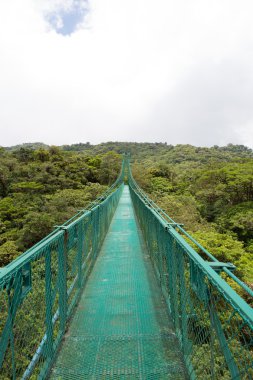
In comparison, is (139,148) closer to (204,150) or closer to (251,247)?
(204,150)

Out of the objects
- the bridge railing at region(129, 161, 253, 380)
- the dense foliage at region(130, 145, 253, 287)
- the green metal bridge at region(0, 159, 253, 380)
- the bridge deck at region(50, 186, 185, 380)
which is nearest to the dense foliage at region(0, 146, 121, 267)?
the bridge deck at region(50, 186, 185, 380)

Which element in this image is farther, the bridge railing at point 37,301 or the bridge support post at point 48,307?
the bridge support post at point 48,307

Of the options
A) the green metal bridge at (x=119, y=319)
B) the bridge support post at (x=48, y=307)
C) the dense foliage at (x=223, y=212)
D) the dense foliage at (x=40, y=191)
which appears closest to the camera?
the green metal bridge at (x=119, y=319)

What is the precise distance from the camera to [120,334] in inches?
71.7

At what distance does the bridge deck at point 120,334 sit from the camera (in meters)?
1.48

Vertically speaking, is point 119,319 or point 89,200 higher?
point 89,200

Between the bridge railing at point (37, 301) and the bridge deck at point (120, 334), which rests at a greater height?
the bridge railing at point (37, 301)

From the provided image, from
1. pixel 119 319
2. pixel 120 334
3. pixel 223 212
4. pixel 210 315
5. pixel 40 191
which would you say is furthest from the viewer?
pixel 40 191

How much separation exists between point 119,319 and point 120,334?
0.19m

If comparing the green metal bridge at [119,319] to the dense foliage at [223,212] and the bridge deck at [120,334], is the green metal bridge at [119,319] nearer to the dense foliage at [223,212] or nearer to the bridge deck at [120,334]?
the bridge deck at [120,334]

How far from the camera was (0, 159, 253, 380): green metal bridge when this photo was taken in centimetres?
106

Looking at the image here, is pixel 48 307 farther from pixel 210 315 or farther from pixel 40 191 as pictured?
pixel 40 191

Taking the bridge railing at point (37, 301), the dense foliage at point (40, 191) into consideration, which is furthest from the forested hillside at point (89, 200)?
the bridge railing at point (37, 301)

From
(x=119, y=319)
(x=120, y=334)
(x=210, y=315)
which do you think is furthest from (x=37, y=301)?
(x=210, y=315)
